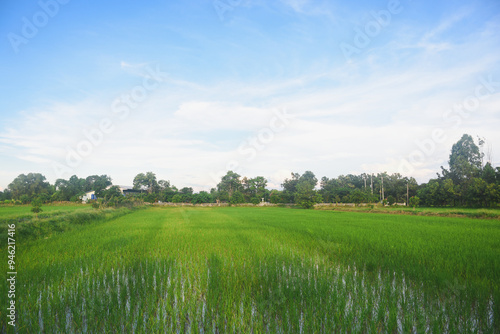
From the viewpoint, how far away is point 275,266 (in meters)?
4.59

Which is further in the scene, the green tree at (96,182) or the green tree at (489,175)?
the green tree at (96,182)

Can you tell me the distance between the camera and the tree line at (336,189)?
32625 mm

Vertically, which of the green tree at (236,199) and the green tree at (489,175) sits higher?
the green tree at (489,175)

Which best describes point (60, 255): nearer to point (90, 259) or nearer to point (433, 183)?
point (90, 259)

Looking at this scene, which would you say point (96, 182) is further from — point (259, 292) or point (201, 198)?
point (259, 292)

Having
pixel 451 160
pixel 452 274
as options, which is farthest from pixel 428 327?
pixel 451 160

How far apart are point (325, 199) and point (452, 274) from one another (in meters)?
47.0

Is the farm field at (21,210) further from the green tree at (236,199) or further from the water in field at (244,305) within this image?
the green tree at (236,199)

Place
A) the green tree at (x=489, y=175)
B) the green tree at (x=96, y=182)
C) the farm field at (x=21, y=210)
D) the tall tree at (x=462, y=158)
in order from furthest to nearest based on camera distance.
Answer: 1. the green tree at (x=96, y=182)
2. the tall tree at (x=462, y=158)
3. the green tree at (x=489, y=175)
4. the farm field at (x=21, y=210)

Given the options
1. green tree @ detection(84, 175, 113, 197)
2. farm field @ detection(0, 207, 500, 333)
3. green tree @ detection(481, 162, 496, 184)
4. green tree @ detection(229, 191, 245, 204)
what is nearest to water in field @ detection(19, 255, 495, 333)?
farm field @ detection(0, 207, 500, 333)

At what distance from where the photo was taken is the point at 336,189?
49.1 meters

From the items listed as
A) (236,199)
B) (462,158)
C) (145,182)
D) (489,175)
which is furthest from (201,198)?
(462,158)

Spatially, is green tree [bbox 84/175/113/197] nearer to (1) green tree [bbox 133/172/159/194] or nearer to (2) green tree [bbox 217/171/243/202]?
(1) green tree [bbox 133/172/159/194]

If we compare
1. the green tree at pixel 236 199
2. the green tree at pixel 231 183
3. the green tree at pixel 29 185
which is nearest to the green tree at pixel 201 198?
the green tree at pixel 236 199
